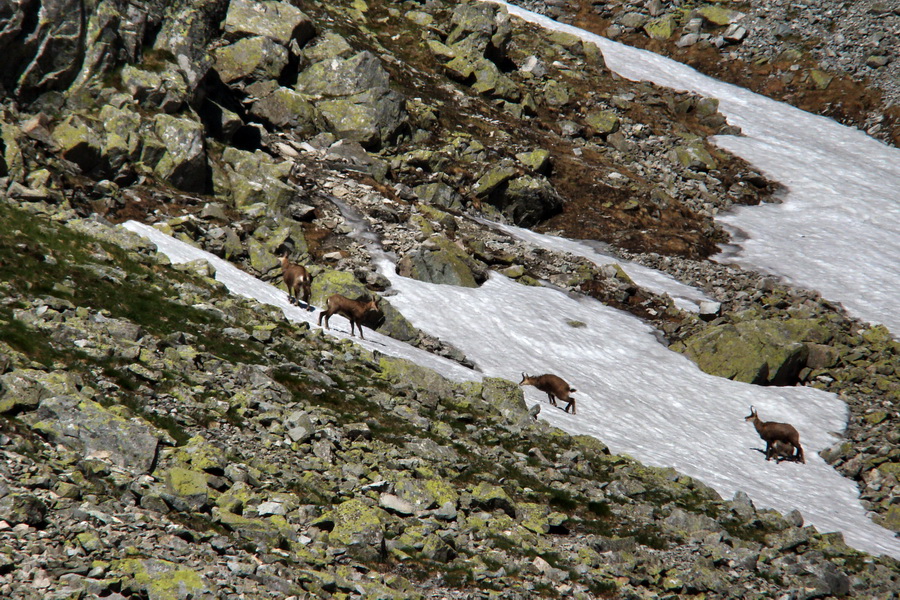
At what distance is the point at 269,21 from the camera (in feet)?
141

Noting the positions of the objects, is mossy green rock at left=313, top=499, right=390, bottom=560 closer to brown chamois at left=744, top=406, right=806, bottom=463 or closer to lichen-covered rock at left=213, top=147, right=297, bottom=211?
brown chamois at left=744, top=406, right=806, bottom=463

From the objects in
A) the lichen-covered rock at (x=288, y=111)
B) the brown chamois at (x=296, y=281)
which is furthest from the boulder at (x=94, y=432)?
the lichen-covered rock at (x=288, y=111)

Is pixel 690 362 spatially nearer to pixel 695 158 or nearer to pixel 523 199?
pixel 523 199

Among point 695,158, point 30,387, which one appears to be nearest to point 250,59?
point 695,158

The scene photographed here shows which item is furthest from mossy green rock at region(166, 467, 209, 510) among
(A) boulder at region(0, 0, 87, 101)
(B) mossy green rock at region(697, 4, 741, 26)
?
(B) mossy green rock at region(697, 4, 741, 26)

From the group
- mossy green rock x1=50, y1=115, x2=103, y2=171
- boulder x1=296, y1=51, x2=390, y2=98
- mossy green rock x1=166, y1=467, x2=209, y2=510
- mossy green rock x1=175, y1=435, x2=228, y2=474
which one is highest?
boulder x1=296, y1=51, x2=390, y2=98

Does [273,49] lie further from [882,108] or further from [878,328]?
[882,108]

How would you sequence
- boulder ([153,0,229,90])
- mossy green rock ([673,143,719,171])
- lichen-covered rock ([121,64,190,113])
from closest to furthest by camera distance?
lichen-covered rock ([121,64,190,113]) < boulder ([153,0,229,90]) < mossy green rock ([673,143,719,171])

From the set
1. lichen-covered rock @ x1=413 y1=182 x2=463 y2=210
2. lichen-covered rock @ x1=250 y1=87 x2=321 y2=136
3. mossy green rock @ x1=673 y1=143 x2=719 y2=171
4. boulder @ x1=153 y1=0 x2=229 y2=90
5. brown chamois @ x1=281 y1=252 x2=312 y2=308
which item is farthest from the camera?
mossy green rock @ x1=673 y1=143 x2=719 y2=171

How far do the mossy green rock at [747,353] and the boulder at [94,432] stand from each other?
27653 millimetres

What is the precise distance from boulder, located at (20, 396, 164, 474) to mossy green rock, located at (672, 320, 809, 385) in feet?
90.7

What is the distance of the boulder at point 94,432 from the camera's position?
10070mm

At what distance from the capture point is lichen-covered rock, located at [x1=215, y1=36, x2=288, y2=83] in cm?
4103

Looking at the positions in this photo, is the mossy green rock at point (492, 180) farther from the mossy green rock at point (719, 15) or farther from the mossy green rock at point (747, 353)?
the mossy green rock at point (719, 15)
